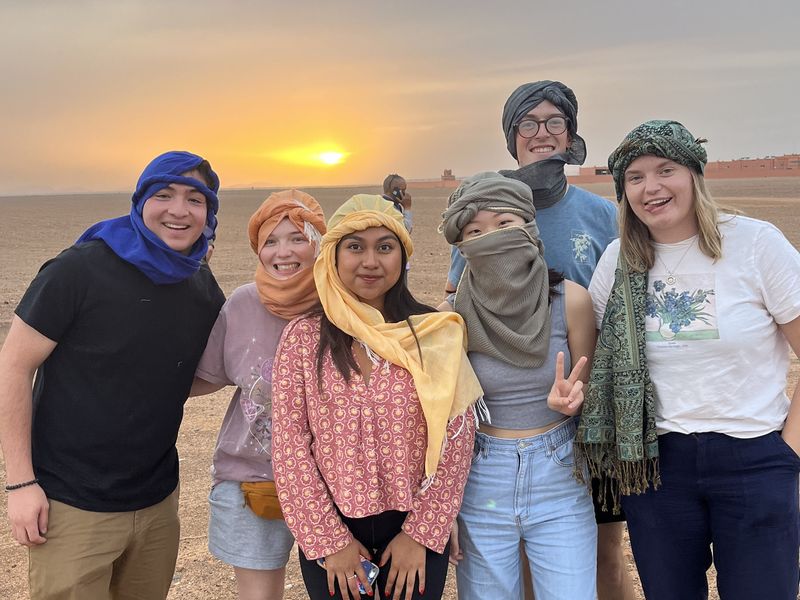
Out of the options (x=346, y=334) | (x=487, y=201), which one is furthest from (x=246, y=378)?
(x=487, y=201)

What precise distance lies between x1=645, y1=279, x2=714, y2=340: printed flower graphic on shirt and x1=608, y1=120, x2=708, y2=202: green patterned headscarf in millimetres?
479

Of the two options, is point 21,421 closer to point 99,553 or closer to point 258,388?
point 99,553

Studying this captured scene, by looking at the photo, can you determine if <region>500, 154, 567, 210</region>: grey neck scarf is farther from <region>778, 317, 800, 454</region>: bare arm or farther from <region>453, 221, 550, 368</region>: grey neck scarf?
<region>778, 317, 800, 454</region>: bare arm

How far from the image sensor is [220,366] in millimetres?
3352

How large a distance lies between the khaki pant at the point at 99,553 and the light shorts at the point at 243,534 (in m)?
0.31

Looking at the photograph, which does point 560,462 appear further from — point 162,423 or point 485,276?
point 162,423

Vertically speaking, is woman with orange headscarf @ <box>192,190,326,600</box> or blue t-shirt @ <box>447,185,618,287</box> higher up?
blue t-shirt @ <box>447,185,618,287</box>

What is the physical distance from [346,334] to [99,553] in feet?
4.52

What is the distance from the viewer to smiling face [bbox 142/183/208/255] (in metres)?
3.19

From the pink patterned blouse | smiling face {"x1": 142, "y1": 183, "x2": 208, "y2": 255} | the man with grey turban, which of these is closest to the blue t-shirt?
the man with grey turban

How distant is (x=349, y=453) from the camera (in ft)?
9.12

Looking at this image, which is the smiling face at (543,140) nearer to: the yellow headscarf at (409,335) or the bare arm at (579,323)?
the bare arm at (579,323)

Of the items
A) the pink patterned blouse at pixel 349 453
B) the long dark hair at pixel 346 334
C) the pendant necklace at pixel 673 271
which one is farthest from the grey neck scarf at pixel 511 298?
the pendant necklace at pixel 673 271

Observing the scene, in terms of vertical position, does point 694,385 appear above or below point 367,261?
below
